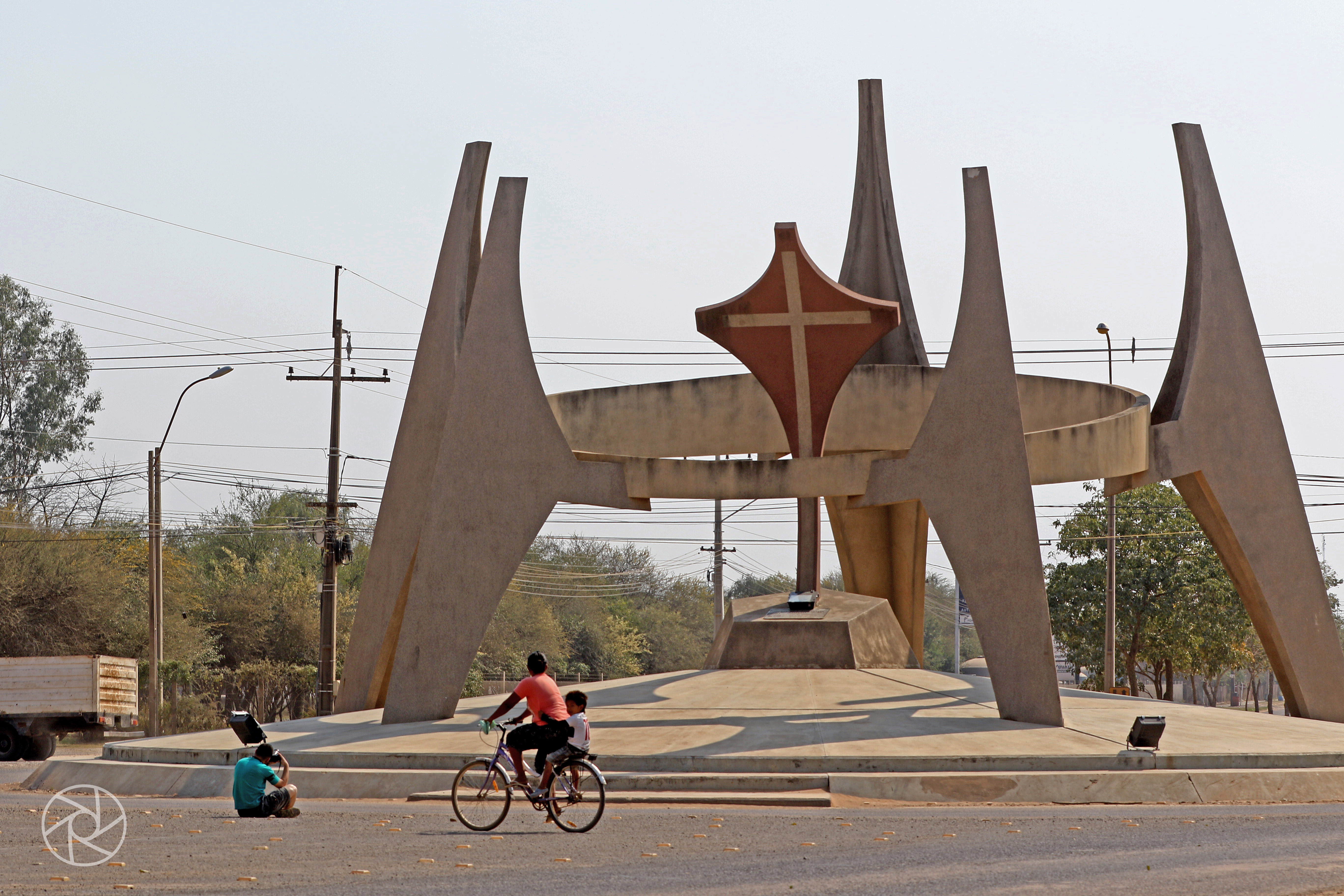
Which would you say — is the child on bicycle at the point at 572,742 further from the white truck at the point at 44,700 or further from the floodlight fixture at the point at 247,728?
the white truck at the point at 44,700

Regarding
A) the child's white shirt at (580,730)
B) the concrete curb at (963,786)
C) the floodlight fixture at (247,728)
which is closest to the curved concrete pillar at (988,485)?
the concrete curb at (963,786)

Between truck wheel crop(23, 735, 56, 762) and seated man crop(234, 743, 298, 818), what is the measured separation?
58.7 ft

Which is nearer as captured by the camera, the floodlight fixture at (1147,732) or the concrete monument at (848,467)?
the floodlight fixture at (1147,732)

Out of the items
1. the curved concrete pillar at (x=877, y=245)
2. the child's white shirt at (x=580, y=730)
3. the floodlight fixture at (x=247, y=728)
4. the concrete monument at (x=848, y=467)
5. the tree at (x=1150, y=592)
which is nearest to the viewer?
the child's white shirt at (x=580, y=730)

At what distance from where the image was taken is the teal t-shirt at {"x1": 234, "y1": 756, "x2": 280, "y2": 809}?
504 inches

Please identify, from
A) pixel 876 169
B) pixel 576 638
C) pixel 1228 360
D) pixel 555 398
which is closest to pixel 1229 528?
pixel 1228 360

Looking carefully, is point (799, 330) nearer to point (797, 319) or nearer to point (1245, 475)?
point (797, 319)

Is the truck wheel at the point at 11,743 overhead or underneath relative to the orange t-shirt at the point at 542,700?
underneath

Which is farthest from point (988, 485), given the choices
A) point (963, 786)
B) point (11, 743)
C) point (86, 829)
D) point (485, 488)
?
point (11, 743)

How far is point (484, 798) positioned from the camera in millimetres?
11414

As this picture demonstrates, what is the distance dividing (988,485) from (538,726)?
8.60 meters

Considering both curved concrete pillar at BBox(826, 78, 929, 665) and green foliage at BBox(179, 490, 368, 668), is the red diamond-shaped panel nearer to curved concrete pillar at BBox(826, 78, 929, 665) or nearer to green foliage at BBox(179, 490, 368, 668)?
curved concrete pillar at BBox(826, 78, 929, 665)

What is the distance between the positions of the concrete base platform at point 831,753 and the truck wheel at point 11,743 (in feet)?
33.0

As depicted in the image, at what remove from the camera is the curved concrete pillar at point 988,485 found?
Result: 58.1 feet
